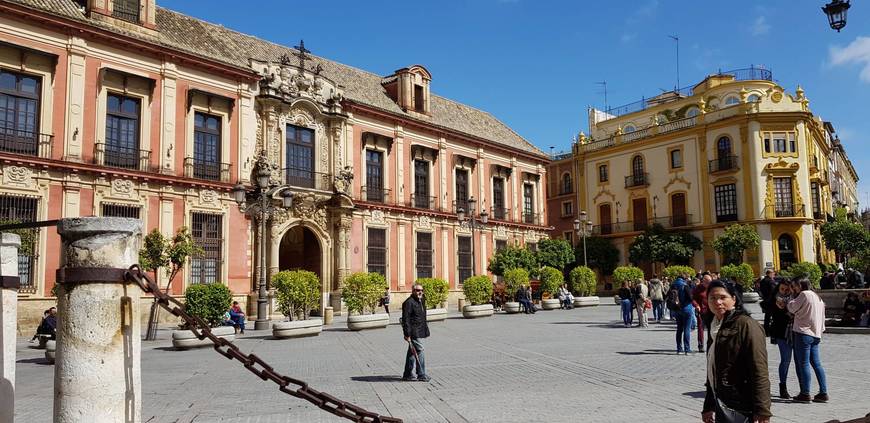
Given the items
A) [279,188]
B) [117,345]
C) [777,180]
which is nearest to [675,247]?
[777,180]

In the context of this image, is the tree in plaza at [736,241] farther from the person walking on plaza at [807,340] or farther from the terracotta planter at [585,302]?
the person walking on plaza at [807,340]

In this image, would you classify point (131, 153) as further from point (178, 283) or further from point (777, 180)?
point (777, 180)

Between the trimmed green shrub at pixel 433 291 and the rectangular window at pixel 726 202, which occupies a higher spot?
the rectangular window at pixel 726 202

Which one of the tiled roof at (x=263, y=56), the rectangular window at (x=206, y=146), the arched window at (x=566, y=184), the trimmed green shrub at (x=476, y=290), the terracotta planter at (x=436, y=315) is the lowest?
the terracotta planter at (x=436, y=315)

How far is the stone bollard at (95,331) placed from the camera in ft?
10.5

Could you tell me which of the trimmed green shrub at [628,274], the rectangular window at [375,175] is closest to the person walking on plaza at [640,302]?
the rectangular window at [375,175]

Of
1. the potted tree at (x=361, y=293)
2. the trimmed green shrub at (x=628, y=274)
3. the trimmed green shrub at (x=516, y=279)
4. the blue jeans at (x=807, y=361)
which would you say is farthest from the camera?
the trimmed green shrub at (x=628, y=274)

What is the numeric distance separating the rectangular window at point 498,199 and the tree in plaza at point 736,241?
44.2ft

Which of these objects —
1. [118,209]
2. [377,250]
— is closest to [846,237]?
[377,250]

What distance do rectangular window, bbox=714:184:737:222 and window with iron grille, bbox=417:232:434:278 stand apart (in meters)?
21.4

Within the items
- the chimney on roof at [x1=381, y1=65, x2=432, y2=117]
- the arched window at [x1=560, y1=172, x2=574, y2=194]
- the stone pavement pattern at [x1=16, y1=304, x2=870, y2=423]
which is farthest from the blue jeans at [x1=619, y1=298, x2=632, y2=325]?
the arched window at [x1=560, y1=172, x2=574, y2=194]

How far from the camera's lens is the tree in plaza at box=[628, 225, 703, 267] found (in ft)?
135

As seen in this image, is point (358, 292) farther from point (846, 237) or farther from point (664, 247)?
point (846, 237)

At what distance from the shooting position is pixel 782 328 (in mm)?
7953
